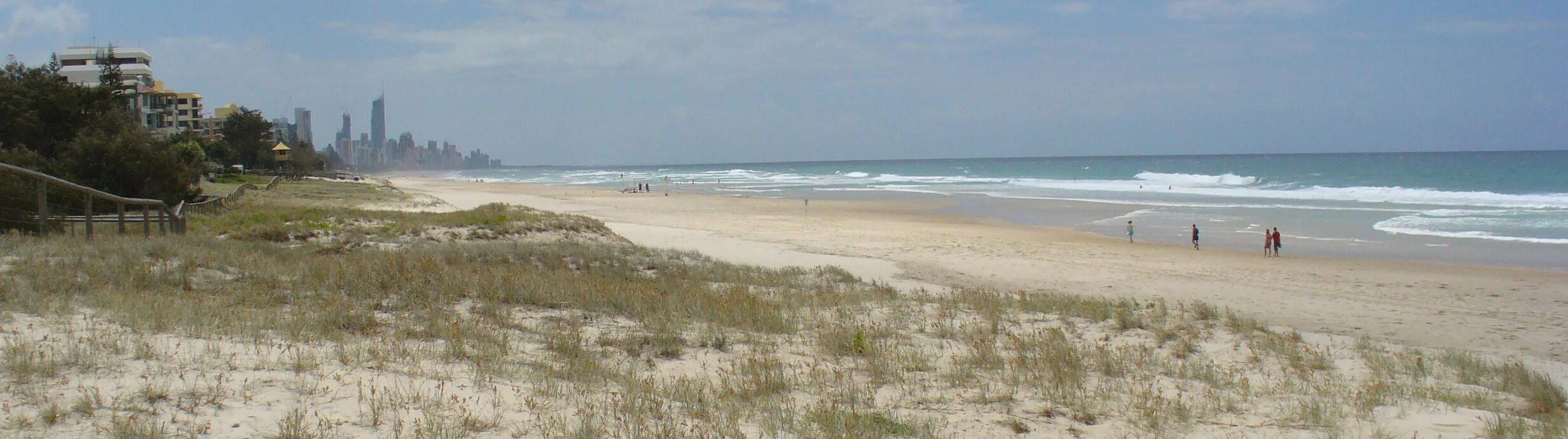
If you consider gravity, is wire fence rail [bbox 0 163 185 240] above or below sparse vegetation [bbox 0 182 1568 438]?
above

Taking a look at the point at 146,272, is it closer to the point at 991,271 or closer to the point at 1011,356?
the point at 1011,356

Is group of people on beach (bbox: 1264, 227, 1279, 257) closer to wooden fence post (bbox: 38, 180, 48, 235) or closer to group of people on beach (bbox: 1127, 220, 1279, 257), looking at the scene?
group of people on beach (bbox: 1127, 220, 1279, 257)

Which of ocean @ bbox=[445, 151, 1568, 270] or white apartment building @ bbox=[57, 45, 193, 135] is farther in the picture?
white apartment building @ bbox=[57, 45, 193, 135]

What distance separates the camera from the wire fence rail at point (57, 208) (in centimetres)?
1120

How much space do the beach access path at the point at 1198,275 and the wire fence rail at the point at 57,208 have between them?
10.7 meters

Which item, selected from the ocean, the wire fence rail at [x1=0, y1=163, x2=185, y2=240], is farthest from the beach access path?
the wire fence rail at [x1=0, y1=163, x2=185, y2=240]

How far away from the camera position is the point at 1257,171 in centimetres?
11706

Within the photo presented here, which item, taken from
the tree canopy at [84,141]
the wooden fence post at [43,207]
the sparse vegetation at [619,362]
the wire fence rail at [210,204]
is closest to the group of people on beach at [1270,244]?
the sparse vegetation at [619,362]

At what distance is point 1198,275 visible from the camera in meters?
19.6

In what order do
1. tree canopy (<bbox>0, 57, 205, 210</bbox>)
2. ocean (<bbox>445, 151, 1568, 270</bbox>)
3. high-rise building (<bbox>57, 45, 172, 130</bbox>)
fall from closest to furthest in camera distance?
tree canopy (<bbox>0, 57, 205, 210</bbox>) < ocean (<bbox>445, 151, 1568, 270</bbox>) < high-rise building (<bbox>57, 45, 172, 130</bbox>)

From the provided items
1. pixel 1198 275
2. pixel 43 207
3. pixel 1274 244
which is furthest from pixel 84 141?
pixel 1274 244

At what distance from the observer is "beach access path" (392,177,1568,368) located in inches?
512

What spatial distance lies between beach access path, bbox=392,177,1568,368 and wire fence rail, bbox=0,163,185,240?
10.7 m

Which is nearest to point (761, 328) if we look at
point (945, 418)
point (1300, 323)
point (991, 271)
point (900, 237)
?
point (945, 418)
